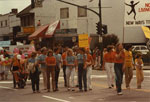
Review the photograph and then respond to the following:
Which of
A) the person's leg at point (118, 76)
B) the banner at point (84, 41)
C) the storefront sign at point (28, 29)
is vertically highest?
the storefront sign at point (28, 29)

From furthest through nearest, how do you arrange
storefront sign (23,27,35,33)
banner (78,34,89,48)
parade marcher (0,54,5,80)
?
storefront sign (23,27,35,33) → banner (78,34,89,48) → parade marcher (0,54,5,80)

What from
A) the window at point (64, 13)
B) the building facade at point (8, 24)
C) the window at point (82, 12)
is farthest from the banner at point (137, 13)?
the building facade at point (8, 24)

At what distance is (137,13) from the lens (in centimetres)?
4900

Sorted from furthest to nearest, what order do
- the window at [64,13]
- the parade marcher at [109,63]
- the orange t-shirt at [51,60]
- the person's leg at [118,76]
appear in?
the window at [64,13] → the parade marcher at [109,63] → the orange t-shirt at [51,60] → the person's leg at [118,76]

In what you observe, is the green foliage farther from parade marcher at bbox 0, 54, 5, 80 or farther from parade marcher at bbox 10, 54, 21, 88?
parade marcher at bbox 10, 54, 21, 88

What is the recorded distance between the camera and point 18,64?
64.3 feet

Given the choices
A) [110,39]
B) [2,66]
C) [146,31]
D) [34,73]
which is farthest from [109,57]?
[110,39]

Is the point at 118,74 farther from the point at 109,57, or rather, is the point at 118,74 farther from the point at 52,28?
the point at 52,28

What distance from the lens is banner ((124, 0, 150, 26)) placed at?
48781mm

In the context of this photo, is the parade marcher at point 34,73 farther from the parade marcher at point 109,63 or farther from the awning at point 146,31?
the awning at point 146,31

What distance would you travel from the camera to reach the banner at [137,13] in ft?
160

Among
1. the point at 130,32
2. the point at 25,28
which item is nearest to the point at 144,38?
the point at 130,32

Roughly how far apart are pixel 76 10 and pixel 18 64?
36126mm

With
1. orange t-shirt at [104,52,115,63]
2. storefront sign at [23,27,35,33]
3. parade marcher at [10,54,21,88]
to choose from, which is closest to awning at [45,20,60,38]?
storefront sign at [23,27,35,33]
